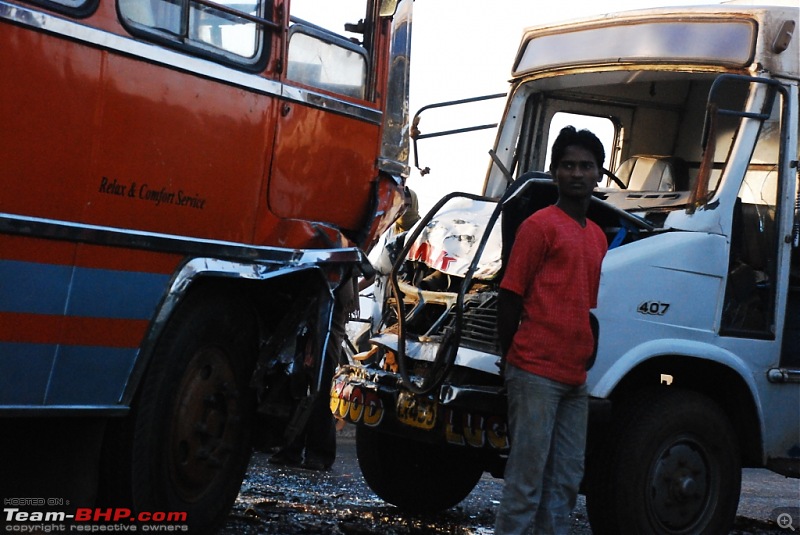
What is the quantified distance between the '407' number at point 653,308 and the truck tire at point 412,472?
155 cm

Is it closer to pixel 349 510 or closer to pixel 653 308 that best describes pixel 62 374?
pixel 653 308

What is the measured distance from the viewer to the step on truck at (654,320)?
5.36 meters

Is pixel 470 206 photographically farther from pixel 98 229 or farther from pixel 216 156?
pixel 98 229

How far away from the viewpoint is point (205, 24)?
4.59 meters

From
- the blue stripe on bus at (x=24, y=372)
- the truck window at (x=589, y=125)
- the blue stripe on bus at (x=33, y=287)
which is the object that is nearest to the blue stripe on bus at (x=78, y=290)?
the blue stripe on bus at (x=33, y=287)

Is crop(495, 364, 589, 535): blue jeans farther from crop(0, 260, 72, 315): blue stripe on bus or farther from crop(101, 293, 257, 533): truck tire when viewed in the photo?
crop(0, 260, 72, 315): blue stripe on bus

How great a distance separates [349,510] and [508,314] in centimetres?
264

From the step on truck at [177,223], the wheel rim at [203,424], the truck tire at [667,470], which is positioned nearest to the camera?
the step on truck at [177,223]

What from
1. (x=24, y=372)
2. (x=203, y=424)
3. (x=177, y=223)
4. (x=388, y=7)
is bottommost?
(x=203, y=424)

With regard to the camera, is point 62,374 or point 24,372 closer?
point 24,372

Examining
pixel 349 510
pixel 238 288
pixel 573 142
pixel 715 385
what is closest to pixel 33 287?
pixel 238 288

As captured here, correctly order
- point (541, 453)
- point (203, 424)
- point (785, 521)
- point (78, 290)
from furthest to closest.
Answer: point (785, 521)
point (203, 424)
point (541, 453)
point (78, 290)

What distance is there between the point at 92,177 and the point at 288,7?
141 cm

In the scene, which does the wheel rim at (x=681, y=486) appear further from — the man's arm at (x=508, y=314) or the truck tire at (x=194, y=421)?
the truck tire at (x=194, y=421)
